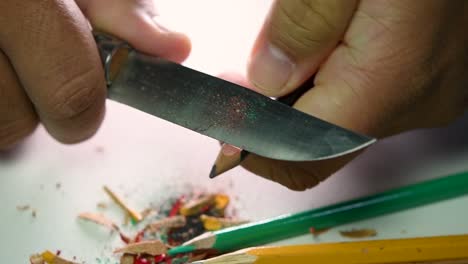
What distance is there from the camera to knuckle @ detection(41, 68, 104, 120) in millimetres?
787

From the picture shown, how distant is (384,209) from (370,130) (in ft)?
0.46

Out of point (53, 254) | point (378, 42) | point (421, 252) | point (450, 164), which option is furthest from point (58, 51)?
point (450, 164)

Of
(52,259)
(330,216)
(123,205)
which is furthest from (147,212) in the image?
(330,216)

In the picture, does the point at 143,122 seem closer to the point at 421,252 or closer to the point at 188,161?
the point at 188,161

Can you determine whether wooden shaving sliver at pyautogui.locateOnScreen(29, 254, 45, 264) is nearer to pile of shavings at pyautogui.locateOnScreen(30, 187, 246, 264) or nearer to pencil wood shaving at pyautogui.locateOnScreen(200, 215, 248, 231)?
pile of shavings at pyautogui.locateOnScreen(30, 187, 246, 264)

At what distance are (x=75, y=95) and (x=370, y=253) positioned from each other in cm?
41

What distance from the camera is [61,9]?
76 cm

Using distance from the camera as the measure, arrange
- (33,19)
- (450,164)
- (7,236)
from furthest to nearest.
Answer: (450,164)
(7,236)
(33,19)

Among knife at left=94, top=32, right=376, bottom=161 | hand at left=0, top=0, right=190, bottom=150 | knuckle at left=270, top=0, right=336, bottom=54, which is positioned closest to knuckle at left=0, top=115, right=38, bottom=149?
hand at left=0, top=0, right=190, bottom=150

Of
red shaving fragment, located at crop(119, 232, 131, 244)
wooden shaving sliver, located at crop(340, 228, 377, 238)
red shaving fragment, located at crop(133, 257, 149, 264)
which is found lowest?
red shaving fragment, located at crop(119, 232, 131, 244)

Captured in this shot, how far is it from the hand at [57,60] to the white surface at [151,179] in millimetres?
94

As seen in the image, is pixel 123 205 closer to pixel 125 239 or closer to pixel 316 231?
pixel 125 239

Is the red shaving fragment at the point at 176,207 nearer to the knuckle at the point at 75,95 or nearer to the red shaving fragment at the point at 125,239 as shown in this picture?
the red shaving fragment at the point at 125,239

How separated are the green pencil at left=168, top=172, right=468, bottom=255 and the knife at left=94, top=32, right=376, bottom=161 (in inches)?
6.2
